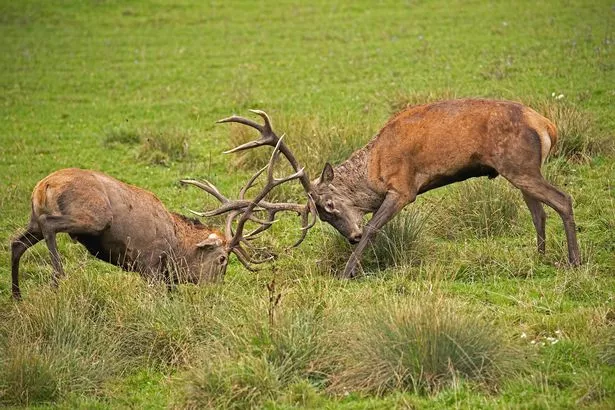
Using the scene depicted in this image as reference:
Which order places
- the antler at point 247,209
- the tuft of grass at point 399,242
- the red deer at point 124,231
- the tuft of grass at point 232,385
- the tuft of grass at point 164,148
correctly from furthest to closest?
the tuft of grass at point 164,148 → the tuft of grass at point 399,242 → the antler at point 247,209 → the red deer at point 124,231 → the tuft of grass at point 232,385

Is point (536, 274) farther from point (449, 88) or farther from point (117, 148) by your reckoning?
point (117, 148)

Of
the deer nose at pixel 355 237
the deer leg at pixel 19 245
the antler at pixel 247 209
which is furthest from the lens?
the deer nose at pixel 355 237

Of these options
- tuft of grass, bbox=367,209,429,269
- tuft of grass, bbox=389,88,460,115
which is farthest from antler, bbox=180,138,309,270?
tuft of grass, bbox=389,88,460,115

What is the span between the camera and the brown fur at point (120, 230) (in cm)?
897

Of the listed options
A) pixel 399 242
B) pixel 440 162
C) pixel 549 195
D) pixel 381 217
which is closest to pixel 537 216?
pixel 549 195

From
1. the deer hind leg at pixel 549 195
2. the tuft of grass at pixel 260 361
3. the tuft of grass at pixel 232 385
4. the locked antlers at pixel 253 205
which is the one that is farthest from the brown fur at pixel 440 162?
the tuft of grass at pixel 232 385

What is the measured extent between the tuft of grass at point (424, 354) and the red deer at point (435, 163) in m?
2.54

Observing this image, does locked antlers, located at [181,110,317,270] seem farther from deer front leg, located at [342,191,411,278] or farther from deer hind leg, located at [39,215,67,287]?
deer hind leg, located at [39,215,67,287]

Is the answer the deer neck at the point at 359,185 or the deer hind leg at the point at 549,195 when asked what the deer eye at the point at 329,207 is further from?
the deer hind leg at the point at 549,195

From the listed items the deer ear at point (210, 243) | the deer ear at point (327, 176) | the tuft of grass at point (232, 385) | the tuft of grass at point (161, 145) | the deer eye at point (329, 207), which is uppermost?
the deer ear at point (327, 176)

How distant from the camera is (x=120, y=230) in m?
9.32

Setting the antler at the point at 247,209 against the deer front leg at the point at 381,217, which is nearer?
the antler at the point at 247,209

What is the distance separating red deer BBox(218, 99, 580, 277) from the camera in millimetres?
9375

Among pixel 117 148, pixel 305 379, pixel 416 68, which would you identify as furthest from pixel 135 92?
pixel 305 379
